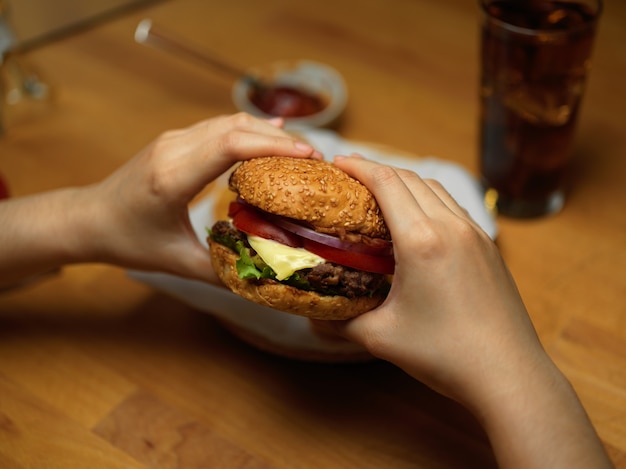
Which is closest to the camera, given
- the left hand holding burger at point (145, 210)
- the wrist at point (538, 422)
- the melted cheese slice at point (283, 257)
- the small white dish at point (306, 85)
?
the wrist at point (538, 422)

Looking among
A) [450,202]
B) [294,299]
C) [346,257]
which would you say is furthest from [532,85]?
[294,299]

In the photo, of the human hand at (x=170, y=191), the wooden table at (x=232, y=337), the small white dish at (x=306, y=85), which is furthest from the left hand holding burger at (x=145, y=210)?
the small white dish at (x=306, y=85)

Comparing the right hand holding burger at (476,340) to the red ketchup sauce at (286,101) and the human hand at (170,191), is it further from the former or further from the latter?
the red ketchup sauce at (286,101)

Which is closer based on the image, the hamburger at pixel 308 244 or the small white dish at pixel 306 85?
the hamburger at pixel 308 244

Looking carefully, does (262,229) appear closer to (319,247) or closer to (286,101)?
(319,247)

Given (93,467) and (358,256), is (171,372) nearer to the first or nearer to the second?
(93,467)
